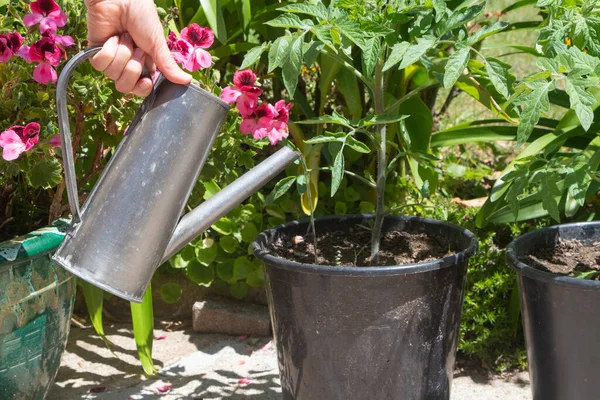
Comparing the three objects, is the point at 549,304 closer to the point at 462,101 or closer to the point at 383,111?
the point at 383,111

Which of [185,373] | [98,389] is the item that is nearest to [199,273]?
[185,373]

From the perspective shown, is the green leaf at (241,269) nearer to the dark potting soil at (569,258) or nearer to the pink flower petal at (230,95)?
the pink flower petal at (230,95)

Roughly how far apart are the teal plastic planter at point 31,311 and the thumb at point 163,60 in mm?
647

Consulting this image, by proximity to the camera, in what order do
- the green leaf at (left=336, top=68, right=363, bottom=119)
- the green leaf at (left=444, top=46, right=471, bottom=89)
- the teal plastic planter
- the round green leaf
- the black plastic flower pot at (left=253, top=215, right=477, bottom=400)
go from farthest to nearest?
1. the round green leaf
2. the green leaf at (left=336, top=68, right=363, bottom=119)
3. the teal plastic planter
4. the black plastic flower pot at (left=253, top=215, right=477, bottom=400)
5. the green leaf at (left=444, top=46, right=471, bottom=89)

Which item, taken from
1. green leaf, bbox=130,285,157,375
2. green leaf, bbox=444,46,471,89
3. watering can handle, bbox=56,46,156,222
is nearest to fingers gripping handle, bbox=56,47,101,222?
watering can handle, bbox=56,46,156,222

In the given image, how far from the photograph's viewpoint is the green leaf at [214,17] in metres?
Result: 2.31

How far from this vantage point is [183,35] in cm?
188

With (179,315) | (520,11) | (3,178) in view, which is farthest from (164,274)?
(520,11)

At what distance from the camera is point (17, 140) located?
177 cm

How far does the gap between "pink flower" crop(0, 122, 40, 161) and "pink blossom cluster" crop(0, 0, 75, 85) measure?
118mm

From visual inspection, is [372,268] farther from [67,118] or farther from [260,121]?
[67,118]

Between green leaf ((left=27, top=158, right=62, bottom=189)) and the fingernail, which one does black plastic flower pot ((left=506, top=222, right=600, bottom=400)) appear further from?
green leaf ((left=27, top=158, right=62, bottom=189))

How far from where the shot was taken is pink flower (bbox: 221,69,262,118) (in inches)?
72.8

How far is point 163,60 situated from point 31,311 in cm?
80
